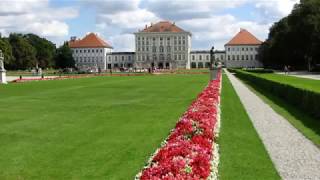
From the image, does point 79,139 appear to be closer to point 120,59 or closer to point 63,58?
point 63,58

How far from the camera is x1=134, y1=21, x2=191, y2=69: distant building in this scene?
14612cm

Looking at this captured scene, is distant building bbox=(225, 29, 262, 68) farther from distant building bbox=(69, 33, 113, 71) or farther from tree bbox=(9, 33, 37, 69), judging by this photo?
tree bbox=(9, 33, 37, 69)

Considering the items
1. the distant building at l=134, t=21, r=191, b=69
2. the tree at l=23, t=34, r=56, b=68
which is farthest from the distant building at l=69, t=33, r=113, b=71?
the tree at l=23, t=34, r=56, b=68

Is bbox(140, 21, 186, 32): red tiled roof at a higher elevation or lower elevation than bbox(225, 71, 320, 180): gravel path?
higher

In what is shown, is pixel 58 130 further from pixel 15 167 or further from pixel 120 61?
pixel 120 61

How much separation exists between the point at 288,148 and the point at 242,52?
139123 millimetres

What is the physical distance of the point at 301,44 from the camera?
63.7 m

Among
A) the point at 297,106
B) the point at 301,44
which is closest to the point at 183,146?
the point at 297,106

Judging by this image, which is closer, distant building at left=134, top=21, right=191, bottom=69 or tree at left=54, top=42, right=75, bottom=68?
tree at left=54, top=42, right=75, bottom=68

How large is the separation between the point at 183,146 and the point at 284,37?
6511 cm

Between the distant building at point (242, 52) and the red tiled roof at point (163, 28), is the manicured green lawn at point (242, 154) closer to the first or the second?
the distant building at point (242, 52)

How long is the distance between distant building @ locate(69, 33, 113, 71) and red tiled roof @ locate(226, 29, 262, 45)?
36275 millimetres

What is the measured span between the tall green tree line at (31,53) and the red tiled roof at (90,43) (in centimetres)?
2992

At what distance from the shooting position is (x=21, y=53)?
95.3 m
